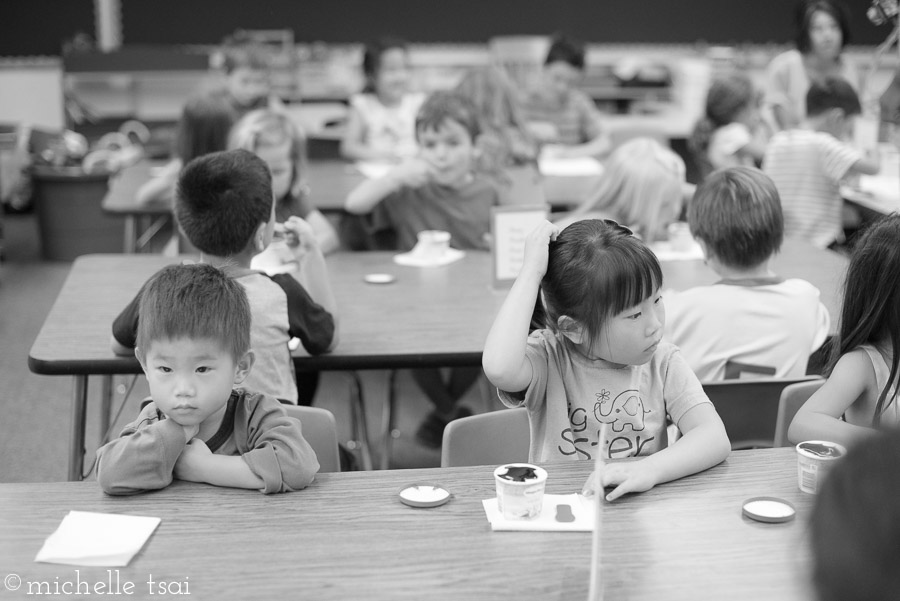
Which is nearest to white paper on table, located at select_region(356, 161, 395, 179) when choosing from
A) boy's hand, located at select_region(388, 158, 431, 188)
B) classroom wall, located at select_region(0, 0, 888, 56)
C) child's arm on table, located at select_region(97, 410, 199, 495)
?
boy's hand, located at select_region(388, 158, 431, 188)

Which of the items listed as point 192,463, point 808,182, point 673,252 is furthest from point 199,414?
point 808,182

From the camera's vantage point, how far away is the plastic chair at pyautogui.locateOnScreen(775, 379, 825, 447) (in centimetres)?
207

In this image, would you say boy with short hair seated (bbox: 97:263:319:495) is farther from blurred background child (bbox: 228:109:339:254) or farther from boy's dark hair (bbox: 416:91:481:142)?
boy's dark hair (bbox: 416:91:481:142)

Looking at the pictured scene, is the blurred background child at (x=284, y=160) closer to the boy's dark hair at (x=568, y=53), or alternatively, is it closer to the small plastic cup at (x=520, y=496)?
the small plastic cup at (x=520, y=496)

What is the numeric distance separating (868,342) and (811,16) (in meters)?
3.94

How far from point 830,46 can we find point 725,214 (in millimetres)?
3408

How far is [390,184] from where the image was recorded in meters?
3.76

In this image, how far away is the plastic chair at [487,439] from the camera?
194cm

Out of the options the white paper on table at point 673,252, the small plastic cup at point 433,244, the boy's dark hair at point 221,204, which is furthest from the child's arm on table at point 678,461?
the small plastic cup at point 433,244

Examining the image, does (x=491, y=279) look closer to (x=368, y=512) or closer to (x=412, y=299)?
(x=412, y=299)

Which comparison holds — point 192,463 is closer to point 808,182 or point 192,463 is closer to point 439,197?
point 439,197

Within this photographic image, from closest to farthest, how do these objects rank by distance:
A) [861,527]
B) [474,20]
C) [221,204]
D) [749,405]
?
[861,527] < [749,405] < [221,204] < [474,20]

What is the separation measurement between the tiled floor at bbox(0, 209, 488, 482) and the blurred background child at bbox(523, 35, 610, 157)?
1845mm

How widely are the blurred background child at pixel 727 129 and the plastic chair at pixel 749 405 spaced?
8.71ft
